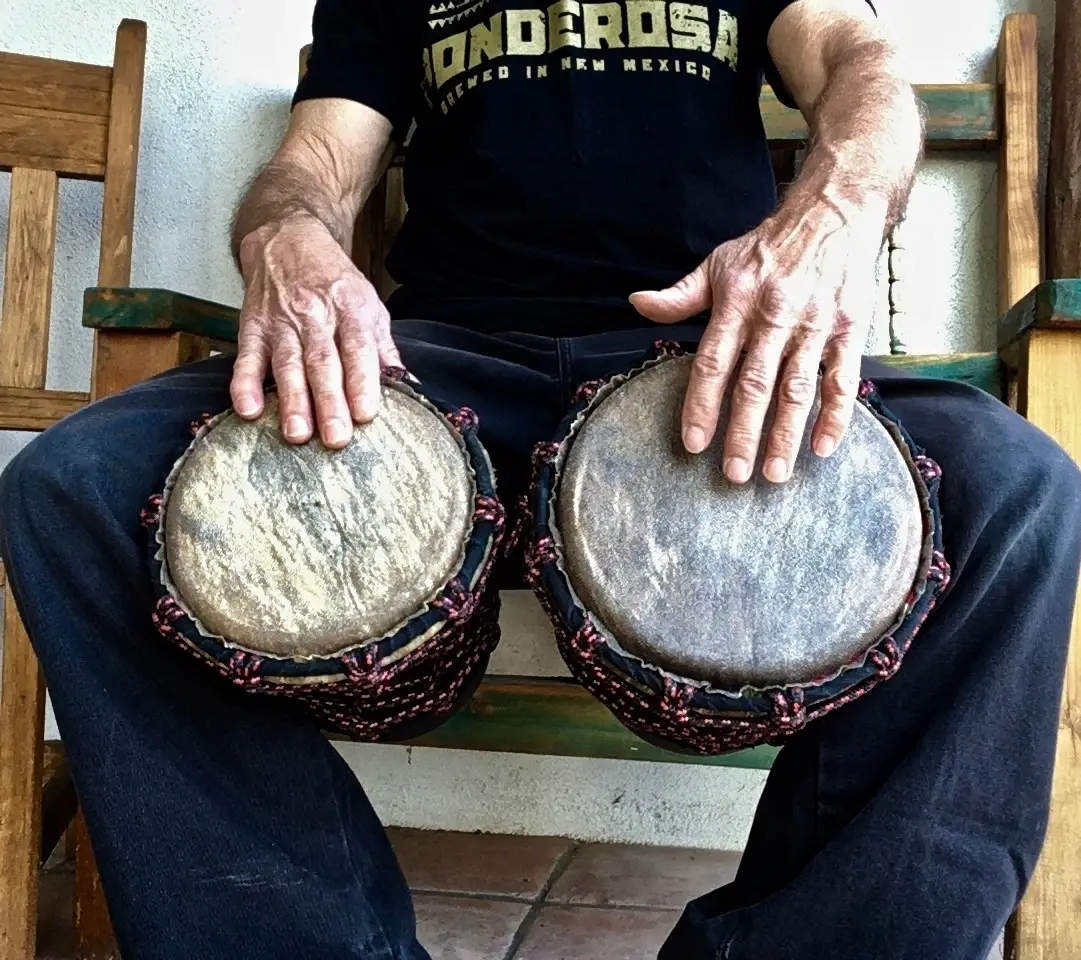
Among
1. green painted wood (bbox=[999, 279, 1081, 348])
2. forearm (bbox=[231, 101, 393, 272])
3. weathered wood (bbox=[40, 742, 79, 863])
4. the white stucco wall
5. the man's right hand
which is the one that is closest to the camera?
the man's right hand

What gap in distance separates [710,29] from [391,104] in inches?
15.9

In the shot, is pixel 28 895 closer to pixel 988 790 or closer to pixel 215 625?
pixel 215 625

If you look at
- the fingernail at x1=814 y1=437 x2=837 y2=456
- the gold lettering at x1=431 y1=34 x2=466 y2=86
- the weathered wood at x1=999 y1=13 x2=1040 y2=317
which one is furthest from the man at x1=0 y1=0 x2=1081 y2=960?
the weathered wood at x1=999 y1=13 x2=1040 y2=317

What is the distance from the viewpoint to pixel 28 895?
1.12m

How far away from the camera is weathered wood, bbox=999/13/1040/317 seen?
1389 millimetres

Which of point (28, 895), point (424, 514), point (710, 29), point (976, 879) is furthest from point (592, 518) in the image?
point (28, 895)

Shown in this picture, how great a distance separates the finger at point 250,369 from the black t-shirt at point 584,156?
31 centimetres

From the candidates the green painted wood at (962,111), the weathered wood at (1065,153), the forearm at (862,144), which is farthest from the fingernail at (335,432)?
the weathered wood at (1065,153)

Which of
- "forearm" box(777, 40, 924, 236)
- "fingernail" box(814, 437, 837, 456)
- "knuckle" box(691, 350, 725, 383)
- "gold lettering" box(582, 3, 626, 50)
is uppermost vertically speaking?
"gold lettering" box(582, 3, 626, 50)

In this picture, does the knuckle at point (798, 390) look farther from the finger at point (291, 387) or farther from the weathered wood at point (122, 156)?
the weathered wood at point (122, 156)

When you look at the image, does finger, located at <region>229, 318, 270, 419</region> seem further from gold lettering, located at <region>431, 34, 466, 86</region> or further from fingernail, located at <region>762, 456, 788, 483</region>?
gold lettering, located at <region>431, 34, 466, 86</region>

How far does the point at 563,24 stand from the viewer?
1.11 meters

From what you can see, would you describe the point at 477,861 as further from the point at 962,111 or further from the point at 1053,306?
the point at 962,111

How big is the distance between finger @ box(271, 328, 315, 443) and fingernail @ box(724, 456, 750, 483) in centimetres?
30
